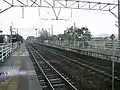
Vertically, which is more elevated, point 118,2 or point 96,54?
point 118,2

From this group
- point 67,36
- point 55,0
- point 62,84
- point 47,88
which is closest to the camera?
point 47,88

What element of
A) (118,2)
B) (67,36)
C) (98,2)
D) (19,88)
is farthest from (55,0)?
(67,36)

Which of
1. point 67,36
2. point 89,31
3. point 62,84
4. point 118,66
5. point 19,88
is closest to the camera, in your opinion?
point 19,88

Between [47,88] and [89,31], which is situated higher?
[89,31]

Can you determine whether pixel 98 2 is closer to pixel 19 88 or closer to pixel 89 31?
pixel 19 88

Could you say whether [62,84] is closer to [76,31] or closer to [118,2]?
[118,2]

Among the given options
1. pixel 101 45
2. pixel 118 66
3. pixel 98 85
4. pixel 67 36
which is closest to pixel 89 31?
pixel 67 36

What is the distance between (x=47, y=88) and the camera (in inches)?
456

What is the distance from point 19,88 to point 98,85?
4.07 meters

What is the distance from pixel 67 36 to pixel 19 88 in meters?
62.8

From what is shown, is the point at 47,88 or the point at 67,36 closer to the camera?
the point at 47,88

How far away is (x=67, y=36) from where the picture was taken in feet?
240

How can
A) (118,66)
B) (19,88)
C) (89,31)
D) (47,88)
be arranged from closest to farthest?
(19,88)
(47,88)
(118,66)
(89,31)

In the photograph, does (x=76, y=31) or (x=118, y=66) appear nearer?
(x=118, y=66)
